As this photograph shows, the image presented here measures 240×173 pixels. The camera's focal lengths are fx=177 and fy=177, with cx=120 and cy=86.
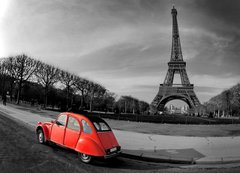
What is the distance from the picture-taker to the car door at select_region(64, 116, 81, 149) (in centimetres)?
605

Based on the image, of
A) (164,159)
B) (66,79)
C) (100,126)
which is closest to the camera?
(100,126)

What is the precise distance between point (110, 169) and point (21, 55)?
40251mm

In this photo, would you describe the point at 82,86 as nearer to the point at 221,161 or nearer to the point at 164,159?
the point at 164,159

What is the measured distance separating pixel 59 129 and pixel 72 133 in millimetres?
859

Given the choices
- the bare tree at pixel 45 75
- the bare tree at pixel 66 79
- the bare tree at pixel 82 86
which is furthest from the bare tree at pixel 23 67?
the bare tree at pixel 82 86

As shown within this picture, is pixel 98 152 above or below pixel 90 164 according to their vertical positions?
above

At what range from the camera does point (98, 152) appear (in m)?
5.46

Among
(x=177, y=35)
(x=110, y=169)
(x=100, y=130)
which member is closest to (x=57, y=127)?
(x=100, y=130)

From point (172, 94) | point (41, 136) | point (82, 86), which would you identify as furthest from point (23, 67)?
point (172, 94)

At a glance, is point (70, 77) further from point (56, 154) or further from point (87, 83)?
point (56, 154)

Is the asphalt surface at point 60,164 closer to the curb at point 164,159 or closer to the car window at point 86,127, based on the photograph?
the curb at point 164,159

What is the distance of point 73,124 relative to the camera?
20.7 ft

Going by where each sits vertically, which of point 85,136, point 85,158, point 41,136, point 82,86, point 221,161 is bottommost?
point 221,161

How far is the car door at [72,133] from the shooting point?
6.05 m
